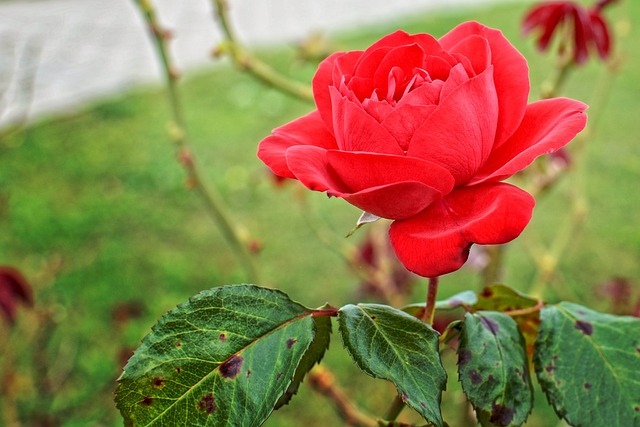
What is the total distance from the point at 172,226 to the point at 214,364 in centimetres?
259

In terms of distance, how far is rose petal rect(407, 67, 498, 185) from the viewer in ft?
1.46

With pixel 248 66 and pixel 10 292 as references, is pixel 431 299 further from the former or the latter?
pixel 10 292

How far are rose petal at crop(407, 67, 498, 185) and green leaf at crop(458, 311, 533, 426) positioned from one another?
0.11 metres

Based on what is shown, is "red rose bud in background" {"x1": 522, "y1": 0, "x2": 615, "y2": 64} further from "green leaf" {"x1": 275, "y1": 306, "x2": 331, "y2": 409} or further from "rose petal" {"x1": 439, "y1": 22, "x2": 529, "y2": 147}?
"green leaf" {"x1": 275, "y1": 306, "x2": 331, "y2": 409}

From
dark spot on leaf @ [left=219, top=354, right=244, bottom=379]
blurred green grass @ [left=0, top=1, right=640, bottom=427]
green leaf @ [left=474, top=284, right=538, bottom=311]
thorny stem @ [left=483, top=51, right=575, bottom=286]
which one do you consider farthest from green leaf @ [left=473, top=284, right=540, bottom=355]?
blurred green grass @ [left=0, top=1, right=640, bottom=427]

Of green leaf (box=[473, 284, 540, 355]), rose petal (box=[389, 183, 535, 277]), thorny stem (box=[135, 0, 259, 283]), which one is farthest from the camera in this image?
thorny stem (box=[135, 0, 259, 283])

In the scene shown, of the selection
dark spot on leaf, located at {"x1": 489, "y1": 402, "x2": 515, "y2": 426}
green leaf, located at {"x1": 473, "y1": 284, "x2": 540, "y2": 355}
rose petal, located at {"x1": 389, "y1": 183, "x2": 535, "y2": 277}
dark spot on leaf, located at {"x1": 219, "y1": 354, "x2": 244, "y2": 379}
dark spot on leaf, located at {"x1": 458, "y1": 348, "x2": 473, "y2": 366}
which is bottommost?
green leaf, located at {"x1": 473, "y1": 284, "x2": 540, "y2": 355}

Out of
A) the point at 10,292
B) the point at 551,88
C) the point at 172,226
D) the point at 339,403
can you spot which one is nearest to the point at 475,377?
the point at 339,403

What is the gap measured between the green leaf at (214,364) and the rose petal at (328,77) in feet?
0.43

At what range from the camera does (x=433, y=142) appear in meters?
0.45

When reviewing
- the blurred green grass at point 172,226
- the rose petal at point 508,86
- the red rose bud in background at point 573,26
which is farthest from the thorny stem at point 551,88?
the rose petal at point 508,86

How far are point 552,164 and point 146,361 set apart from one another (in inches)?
46.7

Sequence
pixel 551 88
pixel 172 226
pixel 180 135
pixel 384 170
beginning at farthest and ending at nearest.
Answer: pixel 172 226, pixel 180 135, pixel 551 88, pixel 384 170

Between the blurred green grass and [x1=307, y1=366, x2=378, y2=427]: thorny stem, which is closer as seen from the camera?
[x1=307, y1=366, x2=378, y2=427]: thorny stem
